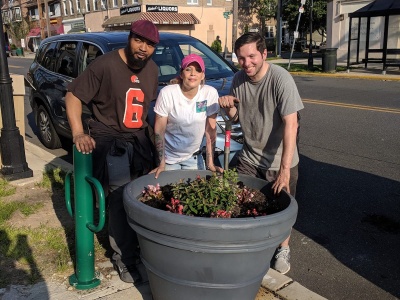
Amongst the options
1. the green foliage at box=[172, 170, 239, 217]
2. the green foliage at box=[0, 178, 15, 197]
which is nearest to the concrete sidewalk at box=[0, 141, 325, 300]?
the green foliage at box=[172, 170, 239, 217]

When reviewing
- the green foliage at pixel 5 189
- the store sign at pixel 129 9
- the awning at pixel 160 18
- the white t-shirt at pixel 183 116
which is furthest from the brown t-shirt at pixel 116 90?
the store sign at pixel 129 9

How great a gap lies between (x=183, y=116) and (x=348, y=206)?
95.1 inches

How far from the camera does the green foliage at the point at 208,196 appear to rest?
97.0 inches

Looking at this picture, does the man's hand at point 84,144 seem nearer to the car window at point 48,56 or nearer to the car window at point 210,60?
the car window at point 210,60

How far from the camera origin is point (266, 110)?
3217mm

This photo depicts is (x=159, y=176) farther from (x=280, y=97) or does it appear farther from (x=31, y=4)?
(x=31, y=4)

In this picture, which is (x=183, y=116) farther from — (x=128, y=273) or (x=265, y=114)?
(x=128, y=273)

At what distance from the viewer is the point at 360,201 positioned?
5074 millimetres

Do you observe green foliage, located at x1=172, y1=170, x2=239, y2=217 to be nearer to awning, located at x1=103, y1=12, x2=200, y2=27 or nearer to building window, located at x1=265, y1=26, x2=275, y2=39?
awning, located at x1=103, y1=12, x2=200, y2=27

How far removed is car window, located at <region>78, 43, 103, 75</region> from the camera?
20.1 feet

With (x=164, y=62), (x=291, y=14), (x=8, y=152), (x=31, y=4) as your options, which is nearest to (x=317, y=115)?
(x=164, y=62)

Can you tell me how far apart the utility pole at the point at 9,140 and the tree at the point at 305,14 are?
125 ft

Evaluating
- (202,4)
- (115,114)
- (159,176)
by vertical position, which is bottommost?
(159,176)

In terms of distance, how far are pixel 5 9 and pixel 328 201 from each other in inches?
3046
